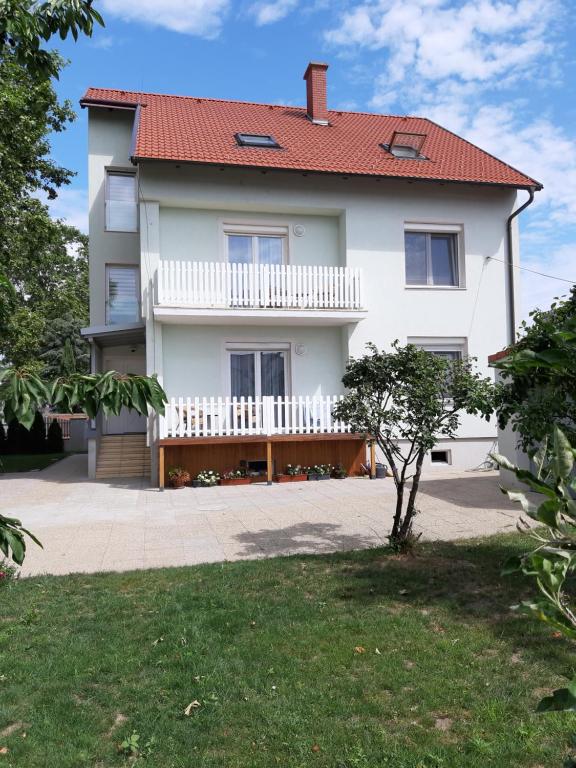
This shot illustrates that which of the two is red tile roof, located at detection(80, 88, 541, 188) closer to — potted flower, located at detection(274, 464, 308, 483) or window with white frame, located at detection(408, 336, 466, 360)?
window with white frame, located at detection(408, 336, 466, 360)

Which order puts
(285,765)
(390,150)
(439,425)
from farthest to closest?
(390,150)
(439,425)
(285,765)

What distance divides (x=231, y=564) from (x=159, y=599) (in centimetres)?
119

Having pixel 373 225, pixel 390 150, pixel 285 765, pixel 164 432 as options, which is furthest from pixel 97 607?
pixel 390 150

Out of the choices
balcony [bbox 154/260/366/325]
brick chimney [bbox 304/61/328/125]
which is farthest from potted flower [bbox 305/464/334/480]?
brick chimney [bbox 304/61/328/125]

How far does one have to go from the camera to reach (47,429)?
78.2ft

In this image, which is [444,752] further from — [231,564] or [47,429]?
[47,429]

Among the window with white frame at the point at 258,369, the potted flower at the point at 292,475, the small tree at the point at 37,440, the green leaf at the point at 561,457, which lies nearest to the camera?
the green leaf at the point at 561,457

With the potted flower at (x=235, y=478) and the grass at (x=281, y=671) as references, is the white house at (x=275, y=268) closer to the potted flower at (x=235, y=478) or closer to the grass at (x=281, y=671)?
the potted flower at (x=235, y=478)

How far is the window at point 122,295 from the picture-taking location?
1603 cm

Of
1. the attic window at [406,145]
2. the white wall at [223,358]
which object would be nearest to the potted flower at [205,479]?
the white wall at [223,358]

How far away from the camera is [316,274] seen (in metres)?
13.5

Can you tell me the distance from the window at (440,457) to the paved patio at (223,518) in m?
1.45

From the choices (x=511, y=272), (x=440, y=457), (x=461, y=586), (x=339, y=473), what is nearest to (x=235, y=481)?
(x=339, y=473)

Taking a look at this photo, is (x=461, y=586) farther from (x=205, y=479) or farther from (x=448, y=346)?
(x=448, y=346)
